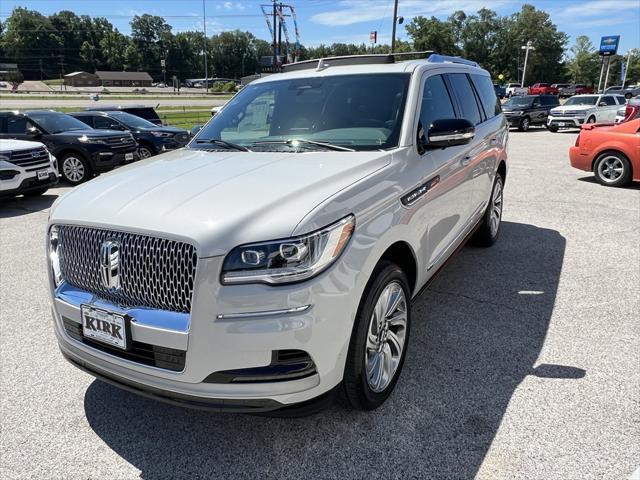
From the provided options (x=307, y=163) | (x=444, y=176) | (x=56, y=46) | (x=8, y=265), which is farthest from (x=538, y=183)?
(x=56, y=46)

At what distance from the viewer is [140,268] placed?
2.32m

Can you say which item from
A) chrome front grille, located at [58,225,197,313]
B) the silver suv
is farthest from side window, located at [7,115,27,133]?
chrome front grille, located at [58,225,197,313]

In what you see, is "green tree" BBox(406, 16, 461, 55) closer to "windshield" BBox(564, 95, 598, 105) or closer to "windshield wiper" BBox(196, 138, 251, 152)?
"windshield" BBox(564, 95, 598, 105)

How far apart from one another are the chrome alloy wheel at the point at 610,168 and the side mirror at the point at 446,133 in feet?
27.1

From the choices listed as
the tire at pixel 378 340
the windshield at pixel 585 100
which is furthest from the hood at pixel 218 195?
the windshield at pixel 585 100

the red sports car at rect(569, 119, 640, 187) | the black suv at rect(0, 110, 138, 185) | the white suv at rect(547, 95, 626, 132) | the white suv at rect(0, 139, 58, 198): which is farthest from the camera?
the white suv at rect(547, 95, 626, 132)

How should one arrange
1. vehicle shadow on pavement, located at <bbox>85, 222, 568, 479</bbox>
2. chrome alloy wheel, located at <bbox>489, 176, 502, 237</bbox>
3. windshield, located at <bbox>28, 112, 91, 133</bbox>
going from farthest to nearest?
windshield, located at <bbox>28, 112, 91, 133</bbox>
chrome alloy wheel, located at <bbox>489, 176, 502, 237</bbox>
vehicle shadow on pavement, located at <bbox>85, 222, 568, 479</bbox>

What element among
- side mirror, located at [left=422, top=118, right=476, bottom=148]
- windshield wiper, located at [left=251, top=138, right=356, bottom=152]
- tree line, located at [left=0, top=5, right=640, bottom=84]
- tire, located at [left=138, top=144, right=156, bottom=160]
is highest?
tree line, located at [left=0, top=5, right=640, bottom=84]

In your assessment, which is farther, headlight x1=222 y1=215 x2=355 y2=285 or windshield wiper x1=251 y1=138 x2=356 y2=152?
windshield wiper x1=251 y1=138 x2=356 y2=152

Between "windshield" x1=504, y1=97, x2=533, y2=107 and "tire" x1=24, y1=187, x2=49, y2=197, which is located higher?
"windshield" x1=504, y1=97, x2=533, y2=107

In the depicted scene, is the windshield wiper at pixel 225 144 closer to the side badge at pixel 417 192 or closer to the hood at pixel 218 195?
the hood at pixel 218 195

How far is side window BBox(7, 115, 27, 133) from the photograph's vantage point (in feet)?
38.1

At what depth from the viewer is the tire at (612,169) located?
9805mm

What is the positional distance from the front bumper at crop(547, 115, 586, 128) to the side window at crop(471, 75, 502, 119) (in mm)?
19226
